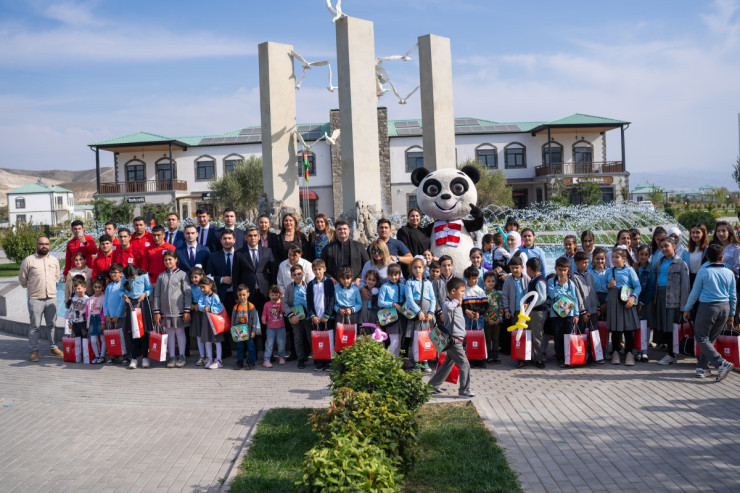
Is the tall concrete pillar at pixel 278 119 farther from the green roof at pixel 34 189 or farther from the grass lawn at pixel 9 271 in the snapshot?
the green roof at pixel 34 189

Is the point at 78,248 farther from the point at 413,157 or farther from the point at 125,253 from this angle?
the point at 413,157

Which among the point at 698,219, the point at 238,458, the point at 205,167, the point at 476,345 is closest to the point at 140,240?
the point at 238,458

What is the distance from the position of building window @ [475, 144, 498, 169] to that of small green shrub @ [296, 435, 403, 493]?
41.8 meters

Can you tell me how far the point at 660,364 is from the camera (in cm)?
764

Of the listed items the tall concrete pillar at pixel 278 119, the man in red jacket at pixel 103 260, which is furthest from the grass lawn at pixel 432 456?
the tall concrete pillar at pixel 278 119

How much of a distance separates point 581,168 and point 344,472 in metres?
43.3

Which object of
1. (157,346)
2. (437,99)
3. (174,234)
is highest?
(437,99)

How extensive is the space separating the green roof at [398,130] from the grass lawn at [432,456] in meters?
36.9

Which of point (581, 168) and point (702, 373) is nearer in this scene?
point (702, 373)

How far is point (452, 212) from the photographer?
8812 millimetres

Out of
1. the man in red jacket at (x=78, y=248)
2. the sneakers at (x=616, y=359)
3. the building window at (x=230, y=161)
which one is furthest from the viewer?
the building window at (x=230, y=161)

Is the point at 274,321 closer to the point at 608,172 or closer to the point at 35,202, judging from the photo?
the point at 608,172

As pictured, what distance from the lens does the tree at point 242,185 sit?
1578 inches

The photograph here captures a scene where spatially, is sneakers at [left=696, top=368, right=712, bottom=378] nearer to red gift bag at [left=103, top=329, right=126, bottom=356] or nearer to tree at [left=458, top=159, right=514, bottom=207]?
red gift bag at [left=103, top=329, right=126, bottom=356]
